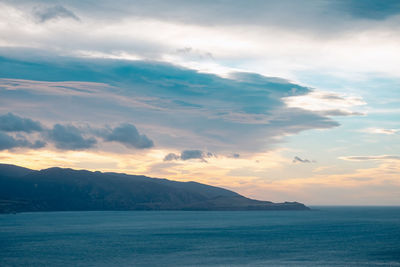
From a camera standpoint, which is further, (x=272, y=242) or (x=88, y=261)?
(x=272, y=242)

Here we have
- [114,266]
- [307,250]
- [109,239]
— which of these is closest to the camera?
[114,266]

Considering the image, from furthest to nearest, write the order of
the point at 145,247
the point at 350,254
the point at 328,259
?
the point at 145,247 < the point at 350,254 < the point at 328,259

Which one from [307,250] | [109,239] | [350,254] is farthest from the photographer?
[109,239]

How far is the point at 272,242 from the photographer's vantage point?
6097 inches

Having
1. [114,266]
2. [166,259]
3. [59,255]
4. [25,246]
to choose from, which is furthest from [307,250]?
[25,246]

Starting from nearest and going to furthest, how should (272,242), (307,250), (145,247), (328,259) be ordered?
(328,259)
(307,250)
(145,247)
(272,242)

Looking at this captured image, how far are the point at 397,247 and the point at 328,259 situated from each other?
36144 millimetres

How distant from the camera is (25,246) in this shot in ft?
484

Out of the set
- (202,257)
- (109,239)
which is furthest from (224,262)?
(109,239)

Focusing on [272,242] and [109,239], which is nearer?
[272,242]

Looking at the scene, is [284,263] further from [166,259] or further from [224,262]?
[166,259]

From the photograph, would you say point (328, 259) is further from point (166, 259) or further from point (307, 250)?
point (166, 259)

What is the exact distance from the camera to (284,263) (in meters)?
105

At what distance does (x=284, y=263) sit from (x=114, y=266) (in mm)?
40876
